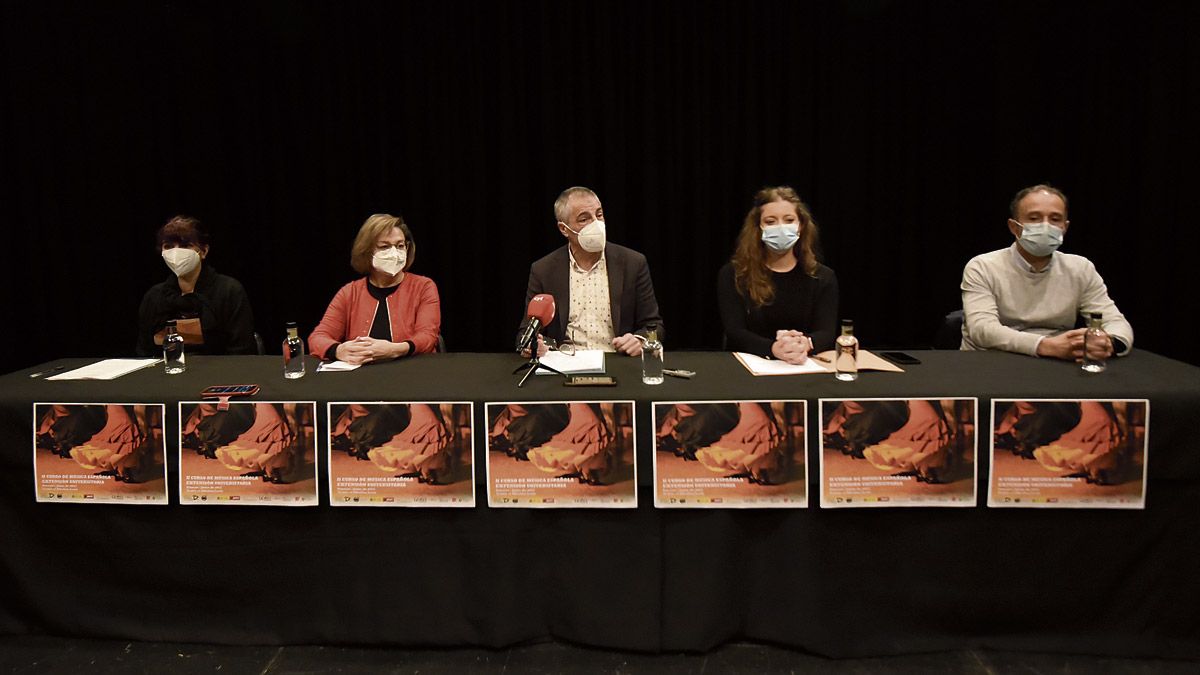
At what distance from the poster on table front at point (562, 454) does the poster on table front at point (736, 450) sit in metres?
0.08

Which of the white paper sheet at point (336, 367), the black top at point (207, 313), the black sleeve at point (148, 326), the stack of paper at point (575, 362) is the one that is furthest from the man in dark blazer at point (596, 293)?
the black sleeve at point (148, 326)

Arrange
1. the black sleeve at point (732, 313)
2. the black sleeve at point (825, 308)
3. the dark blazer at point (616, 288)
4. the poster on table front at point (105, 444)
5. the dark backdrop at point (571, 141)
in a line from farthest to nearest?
the dark backdrop at point (571, 141) → the dark blazer at point (616, 288) → the black sleeve at point (825, 308) → the black sleeve at point (732, 313) → the poster on table front at point (105, 444)

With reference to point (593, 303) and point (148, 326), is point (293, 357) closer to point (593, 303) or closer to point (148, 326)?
point (593, 303)

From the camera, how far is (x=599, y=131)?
3846 millimetres

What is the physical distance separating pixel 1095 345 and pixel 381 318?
7.26 feet

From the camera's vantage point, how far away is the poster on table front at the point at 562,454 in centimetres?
162

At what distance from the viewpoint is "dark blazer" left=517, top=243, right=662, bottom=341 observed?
8.98ft

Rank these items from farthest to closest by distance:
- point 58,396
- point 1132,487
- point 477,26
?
point 477,26
point 58,396
point 1132,487

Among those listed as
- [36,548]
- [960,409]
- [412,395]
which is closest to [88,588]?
[36,548]

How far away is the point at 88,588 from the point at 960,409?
2.21 metres

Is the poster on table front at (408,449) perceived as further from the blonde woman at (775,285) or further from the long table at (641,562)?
the blonde woman at (775,285)

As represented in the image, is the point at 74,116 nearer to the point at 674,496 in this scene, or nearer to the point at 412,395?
the point at 412,395

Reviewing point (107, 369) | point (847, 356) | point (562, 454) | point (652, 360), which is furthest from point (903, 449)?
point (107, 369)

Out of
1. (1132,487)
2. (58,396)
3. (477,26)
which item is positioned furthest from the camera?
(477,26)
